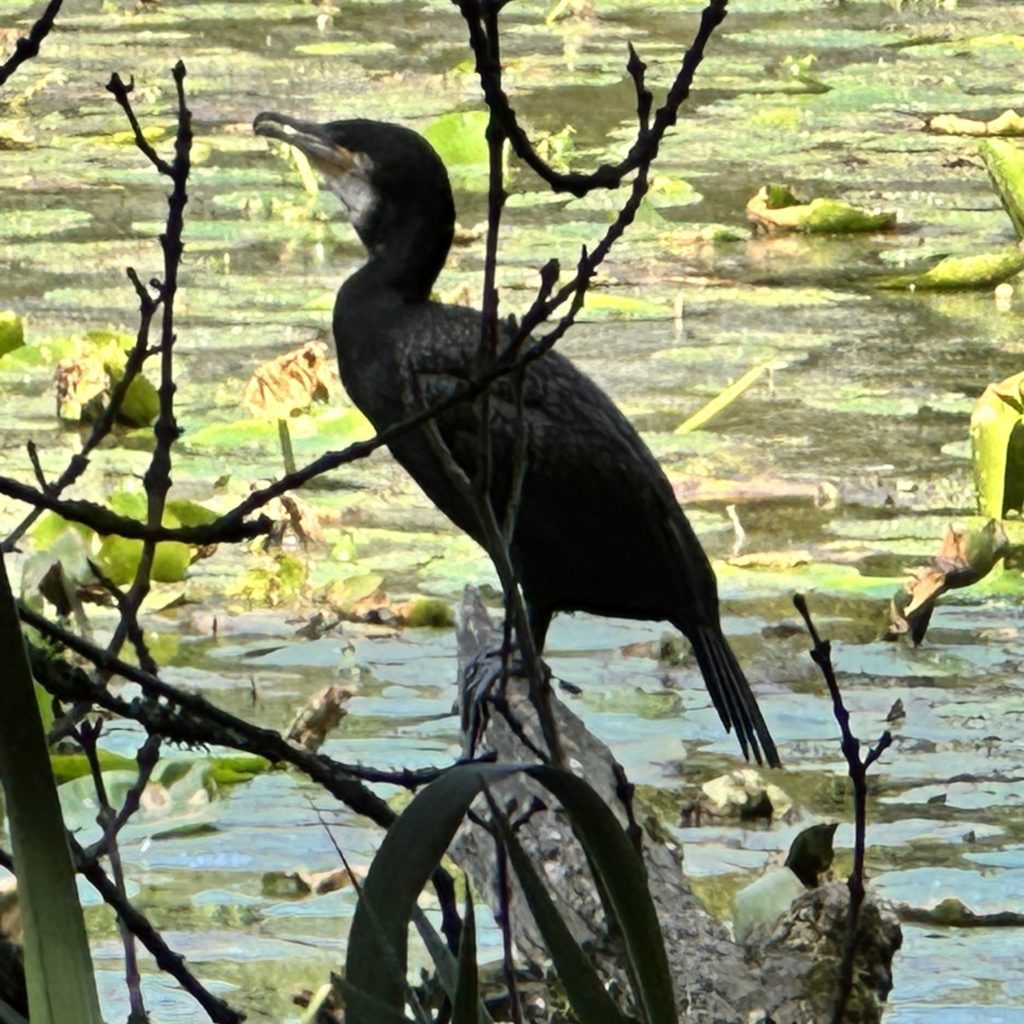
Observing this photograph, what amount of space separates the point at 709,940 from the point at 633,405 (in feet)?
9.99

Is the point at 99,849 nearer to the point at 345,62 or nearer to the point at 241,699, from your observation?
the point at 241,699

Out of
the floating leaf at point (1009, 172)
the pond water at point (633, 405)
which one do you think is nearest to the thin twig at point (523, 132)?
the pond water at point (633, 405)

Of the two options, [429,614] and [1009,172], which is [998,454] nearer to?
[429,614]

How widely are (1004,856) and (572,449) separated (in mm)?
852

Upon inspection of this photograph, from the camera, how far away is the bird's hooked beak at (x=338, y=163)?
4.17 metres

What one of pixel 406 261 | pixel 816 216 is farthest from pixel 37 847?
pixel 816 216

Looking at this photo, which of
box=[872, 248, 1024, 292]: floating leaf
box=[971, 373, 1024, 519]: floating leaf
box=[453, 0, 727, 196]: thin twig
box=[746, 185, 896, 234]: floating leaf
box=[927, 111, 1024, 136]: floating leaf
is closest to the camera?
box=[453, 0, 727, 196]: thin twig

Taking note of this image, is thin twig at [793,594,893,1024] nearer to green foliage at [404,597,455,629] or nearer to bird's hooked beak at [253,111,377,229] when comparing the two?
bird's hooked beak at [253,111,377,229]

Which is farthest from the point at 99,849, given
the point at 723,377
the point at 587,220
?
the point at 587,220

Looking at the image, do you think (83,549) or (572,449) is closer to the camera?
(572,449)

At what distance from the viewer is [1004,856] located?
12.0 feet

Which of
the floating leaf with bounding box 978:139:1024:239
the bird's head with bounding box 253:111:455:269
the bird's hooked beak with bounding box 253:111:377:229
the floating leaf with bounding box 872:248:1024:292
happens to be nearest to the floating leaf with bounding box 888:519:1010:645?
the bird's head with bounding box 253:111:455:269

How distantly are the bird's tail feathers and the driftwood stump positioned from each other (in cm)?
58

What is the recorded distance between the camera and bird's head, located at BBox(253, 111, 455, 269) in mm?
4117
